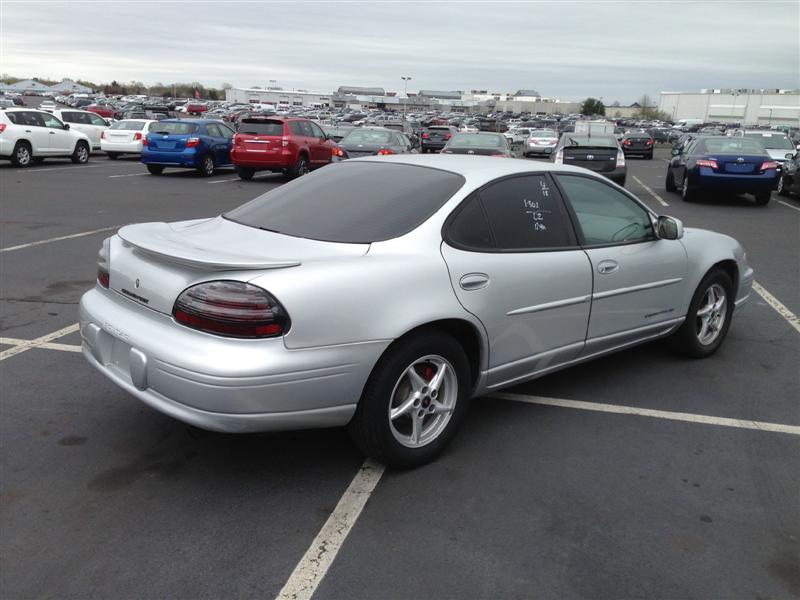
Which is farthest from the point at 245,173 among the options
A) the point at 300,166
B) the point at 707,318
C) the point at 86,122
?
the point at 707,318

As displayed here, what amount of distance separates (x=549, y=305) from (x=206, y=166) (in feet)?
57.4

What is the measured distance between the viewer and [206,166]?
2019 cm

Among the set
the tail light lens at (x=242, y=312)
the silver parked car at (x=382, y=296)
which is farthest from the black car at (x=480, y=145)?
the tail light lens at (x=242, y=312)

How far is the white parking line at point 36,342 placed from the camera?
5.30m

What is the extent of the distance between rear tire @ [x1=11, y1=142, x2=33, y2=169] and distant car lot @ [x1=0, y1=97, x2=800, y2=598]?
1670cm

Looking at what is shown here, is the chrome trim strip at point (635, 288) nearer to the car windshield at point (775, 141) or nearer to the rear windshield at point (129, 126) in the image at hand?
the car windshield at point (775, 141)

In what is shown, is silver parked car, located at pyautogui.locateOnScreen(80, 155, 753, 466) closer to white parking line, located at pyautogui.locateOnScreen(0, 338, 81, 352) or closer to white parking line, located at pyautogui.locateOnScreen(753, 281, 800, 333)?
white parking line, located at pyautogui.locateOnScreen(0, 338, 81, 352)

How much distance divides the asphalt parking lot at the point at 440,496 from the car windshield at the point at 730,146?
38.8ft

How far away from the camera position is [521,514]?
11.1ft

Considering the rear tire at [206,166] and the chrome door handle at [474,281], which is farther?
the rear tire at [206,166]

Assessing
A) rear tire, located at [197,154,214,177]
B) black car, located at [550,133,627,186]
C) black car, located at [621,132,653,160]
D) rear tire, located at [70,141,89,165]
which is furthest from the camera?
black car, located at [621,132,653,160]

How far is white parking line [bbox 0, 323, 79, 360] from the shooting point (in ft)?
17.4

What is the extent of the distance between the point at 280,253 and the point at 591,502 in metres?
1.88

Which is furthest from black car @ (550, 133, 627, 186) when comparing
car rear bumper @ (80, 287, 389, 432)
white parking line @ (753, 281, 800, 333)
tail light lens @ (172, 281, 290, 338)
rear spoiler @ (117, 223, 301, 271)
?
tail light lens @ (172, 281, 290, 338)
